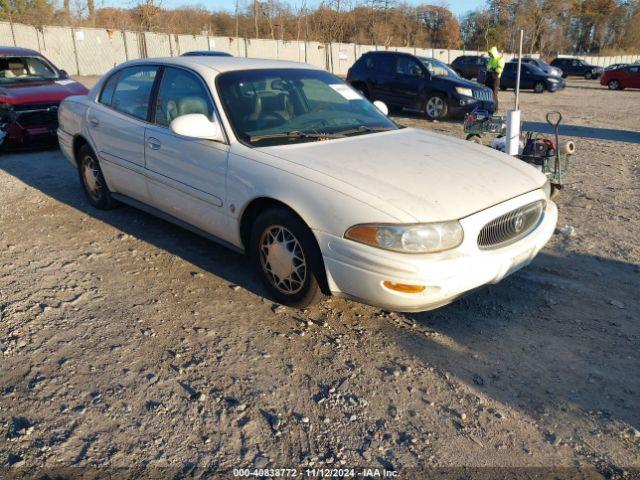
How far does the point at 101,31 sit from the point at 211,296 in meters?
29.7

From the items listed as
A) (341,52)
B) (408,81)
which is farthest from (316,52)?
(408,81)

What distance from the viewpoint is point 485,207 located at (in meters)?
3.27

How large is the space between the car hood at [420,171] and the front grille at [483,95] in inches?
393

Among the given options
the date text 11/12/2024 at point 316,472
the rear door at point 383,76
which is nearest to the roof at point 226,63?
the date text 11/12/2024 at point 316,472

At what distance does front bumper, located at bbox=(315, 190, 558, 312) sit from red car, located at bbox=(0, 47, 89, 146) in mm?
6900

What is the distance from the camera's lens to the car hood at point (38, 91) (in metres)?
8.30

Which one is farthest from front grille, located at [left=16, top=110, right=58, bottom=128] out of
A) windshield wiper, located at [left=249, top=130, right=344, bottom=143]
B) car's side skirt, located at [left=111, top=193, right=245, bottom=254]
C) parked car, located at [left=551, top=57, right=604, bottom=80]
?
parked car, located at [left=551, top=57, right=604, bottom=80]

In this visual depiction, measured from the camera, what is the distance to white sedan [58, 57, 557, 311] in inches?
122

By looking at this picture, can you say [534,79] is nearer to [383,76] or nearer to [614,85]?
[614,85]

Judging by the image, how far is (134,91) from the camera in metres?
4.89

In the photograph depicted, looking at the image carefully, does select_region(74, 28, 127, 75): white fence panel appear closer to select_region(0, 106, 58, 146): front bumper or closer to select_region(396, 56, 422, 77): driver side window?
select_region(396, 56, 422, 77): driver side window

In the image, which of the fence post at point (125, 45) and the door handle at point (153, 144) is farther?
the fence post at point (125, 45)

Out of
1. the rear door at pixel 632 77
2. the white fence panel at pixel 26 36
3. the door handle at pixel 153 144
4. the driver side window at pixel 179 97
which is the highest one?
the white fence panel at pixel 26 36

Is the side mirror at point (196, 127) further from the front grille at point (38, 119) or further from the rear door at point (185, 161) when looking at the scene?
the front grille at point (38, 119)
